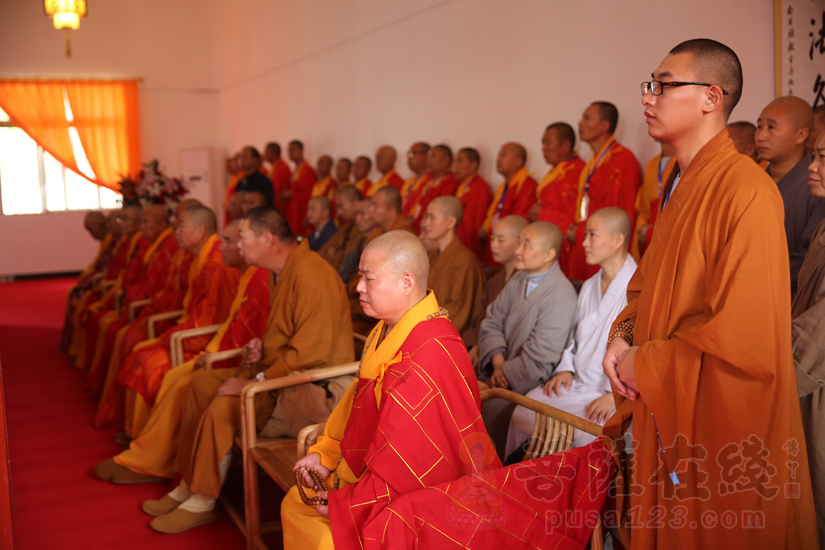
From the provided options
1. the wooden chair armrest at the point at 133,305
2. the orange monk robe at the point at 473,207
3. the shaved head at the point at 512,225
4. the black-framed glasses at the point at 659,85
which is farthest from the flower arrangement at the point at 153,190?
the black-framed glasses at the point at 659,85

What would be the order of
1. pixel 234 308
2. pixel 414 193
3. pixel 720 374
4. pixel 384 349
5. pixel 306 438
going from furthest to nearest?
1. pixel 414 193
2. pixel 234 308
3. pixel 306 438
4. pixel 384 349
5. pixel 720 374

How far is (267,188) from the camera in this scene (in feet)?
29.1

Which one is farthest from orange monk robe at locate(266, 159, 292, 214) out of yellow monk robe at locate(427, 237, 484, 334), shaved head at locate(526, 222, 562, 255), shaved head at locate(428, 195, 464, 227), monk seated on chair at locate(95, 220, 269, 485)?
shaved head at locate(526, 222, 562, 255)

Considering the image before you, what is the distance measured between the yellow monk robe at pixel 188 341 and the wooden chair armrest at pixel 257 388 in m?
1.21

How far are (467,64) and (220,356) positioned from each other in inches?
151

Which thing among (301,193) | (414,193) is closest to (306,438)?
(414,193)

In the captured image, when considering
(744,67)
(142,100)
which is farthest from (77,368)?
(142,100)

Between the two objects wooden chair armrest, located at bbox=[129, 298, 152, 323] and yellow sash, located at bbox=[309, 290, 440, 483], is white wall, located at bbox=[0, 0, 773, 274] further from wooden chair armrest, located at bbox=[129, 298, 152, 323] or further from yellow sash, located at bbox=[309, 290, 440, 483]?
wooden chair armrest, located at bbox=[129, 298, 152, 323]

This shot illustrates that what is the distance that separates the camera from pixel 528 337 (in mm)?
3100

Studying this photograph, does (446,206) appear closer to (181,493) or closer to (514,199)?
(514,199)

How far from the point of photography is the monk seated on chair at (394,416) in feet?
5.76

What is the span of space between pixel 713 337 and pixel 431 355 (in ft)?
2.26

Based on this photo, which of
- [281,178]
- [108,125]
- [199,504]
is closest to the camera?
[199,504]

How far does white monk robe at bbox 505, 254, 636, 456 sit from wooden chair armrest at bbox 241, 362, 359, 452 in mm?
752
